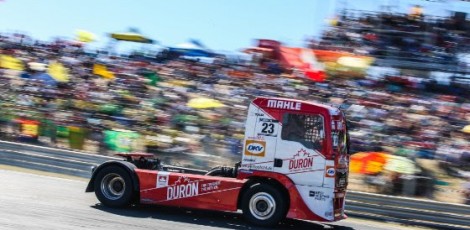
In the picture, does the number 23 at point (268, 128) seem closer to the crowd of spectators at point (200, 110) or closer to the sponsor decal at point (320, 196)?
the sponsor decal at point (320, 196)

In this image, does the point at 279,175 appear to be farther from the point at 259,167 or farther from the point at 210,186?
the point at 210,186

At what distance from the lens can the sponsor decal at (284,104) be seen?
9.79 m

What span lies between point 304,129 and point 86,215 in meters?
3.63

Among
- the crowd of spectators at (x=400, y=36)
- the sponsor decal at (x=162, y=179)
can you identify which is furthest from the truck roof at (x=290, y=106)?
the crowd of spectators at (x=400, y=36)

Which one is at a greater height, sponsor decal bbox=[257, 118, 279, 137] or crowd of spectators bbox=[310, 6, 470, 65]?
crowd of spectators bbox=[310, 6, 470, 65]

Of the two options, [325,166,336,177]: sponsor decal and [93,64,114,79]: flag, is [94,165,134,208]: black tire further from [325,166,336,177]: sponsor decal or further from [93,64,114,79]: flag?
[93,64,114,79]: flag

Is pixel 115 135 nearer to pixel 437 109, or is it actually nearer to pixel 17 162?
pixel 17 162

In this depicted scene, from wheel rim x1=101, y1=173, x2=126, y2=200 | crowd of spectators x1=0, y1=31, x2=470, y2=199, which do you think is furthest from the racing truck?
crowd of spectators x1=0, y1=31, x2=470, y2=199

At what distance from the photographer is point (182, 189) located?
401 inches

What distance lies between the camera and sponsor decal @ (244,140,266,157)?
32.5 feet

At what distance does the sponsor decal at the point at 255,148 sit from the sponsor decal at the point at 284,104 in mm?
615

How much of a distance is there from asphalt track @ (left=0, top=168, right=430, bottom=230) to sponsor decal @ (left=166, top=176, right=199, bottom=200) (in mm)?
359

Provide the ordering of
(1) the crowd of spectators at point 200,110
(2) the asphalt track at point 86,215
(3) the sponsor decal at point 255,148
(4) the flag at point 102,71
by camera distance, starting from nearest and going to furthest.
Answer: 1. (2) the asphalt track at point 86,215
2. (3) the sponsor decal at point 255,148
3. (1) the crowd of spectators at point 200,110
4. (4) the flag at point 102,71

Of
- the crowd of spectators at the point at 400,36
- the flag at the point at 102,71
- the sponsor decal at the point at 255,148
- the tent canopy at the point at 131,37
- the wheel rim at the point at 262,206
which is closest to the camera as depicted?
the wheel rim at the point at 262,206
